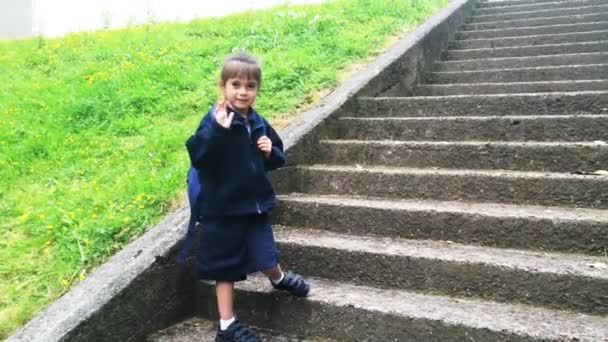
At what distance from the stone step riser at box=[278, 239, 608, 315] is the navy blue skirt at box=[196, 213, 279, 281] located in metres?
0.47

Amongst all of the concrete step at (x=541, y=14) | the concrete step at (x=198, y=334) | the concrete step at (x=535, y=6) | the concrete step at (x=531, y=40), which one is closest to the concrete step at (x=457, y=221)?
the concrete step at (x=198, y=334)

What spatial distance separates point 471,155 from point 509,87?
1648 mm

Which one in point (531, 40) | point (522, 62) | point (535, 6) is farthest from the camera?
point (535, 6)

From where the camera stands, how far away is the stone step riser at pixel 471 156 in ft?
10.4

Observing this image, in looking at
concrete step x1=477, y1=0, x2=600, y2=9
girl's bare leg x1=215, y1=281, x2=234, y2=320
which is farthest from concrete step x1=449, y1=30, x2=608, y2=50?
girl's bare leg x1=215, y1=281, x2=234, y2=320

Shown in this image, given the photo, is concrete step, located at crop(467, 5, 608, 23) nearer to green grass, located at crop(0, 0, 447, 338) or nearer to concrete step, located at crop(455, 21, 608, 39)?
concrete step, located at crop(455, 21, 608, 39)

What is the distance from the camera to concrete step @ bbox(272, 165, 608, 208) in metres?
2.92

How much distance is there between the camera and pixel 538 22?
715 centimetres

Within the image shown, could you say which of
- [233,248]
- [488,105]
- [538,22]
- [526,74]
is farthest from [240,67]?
[538,22]

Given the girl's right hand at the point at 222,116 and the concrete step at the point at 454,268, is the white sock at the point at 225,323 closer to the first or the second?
the concrete step at the point at 454,268

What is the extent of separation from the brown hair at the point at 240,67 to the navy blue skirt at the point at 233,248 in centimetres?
63

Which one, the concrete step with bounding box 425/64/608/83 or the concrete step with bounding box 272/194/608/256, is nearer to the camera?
the concrete step with bounding box 272/194/608/256

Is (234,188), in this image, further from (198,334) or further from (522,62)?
(522,62)

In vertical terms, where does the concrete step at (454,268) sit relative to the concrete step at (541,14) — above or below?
below
